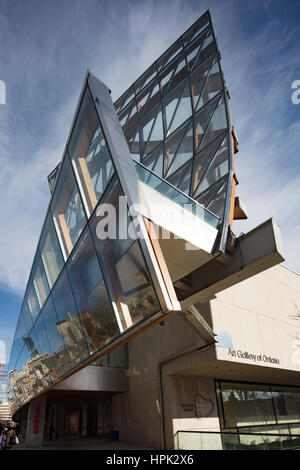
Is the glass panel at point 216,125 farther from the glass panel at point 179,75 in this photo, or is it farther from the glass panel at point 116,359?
the glass panel at point 116,359

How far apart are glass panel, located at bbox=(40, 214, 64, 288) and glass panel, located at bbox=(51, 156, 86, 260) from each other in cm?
57

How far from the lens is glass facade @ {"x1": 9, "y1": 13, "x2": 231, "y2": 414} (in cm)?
725

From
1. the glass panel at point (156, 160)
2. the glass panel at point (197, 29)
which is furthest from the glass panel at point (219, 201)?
the glass panel at point (197, 29)

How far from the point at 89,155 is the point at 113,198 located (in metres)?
2.10

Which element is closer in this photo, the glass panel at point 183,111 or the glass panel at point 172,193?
the glass panel at point 172,193

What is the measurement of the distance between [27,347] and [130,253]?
64.0 feet

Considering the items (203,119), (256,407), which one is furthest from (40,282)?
(256,407)

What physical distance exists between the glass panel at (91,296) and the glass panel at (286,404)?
1953 cm

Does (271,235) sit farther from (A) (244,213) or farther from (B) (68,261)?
(B) (68,261)

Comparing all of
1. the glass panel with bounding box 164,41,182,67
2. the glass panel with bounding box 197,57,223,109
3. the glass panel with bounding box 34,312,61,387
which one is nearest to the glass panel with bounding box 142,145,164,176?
the glass panel with bounding box 197,57,223,109

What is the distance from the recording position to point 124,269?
6.93 m

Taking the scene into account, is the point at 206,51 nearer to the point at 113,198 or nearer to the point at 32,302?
the point at 113,198

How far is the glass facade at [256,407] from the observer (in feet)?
64.4

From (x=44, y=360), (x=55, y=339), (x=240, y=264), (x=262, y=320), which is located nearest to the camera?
(x=240, y=264)
